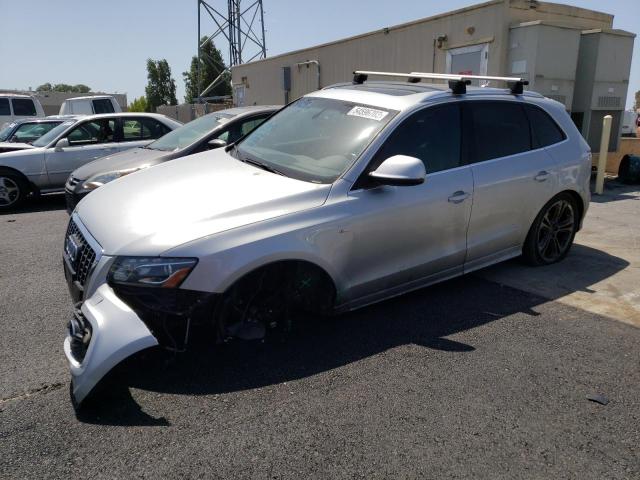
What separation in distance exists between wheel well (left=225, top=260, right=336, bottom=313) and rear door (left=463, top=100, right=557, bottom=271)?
4.57 ft

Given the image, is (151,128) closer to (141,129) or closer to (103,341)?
(141,129)

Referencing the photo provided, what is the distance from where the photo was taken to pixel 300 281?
11.2 feet

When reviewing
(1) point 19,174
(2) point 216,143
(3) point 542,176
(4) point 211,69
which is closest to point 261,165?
(3) point 542,176

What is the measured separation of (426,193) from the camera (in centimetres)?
381

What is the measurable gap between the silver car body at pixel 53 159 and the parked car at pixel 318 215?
5.08m

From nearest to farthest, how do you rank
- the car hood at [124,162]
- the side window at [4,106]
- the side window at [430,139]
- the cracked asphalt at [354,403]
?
the cracked asphalt at [354,403] → the side window at [430,139] → the car hood at [124,162] → the side window at [4,106]

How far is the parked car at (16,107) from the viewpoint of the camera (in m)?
16.1

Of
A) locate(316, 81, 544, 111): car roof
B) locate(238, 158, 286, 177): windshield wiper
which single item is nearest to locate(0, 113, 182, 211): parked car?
locate(316, 81, 544, 111): car roof

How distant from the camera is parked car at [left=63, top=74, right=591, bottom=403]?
285 centimetres

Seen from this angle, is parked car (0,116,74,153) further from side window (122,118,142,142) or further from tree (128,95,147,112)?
tree (128,95,147,112)

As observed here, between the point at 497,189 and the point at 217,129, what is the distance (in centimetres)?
390

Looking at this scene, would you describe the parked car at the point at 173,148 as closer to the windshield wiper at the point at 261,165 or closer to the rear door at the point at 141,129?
the rear door at the point at 141,129

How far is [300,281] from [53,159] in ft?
22.4

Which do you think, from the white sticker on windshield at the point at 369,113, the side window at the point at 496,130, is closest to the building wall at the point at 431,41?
the side window at the point at 496,130
